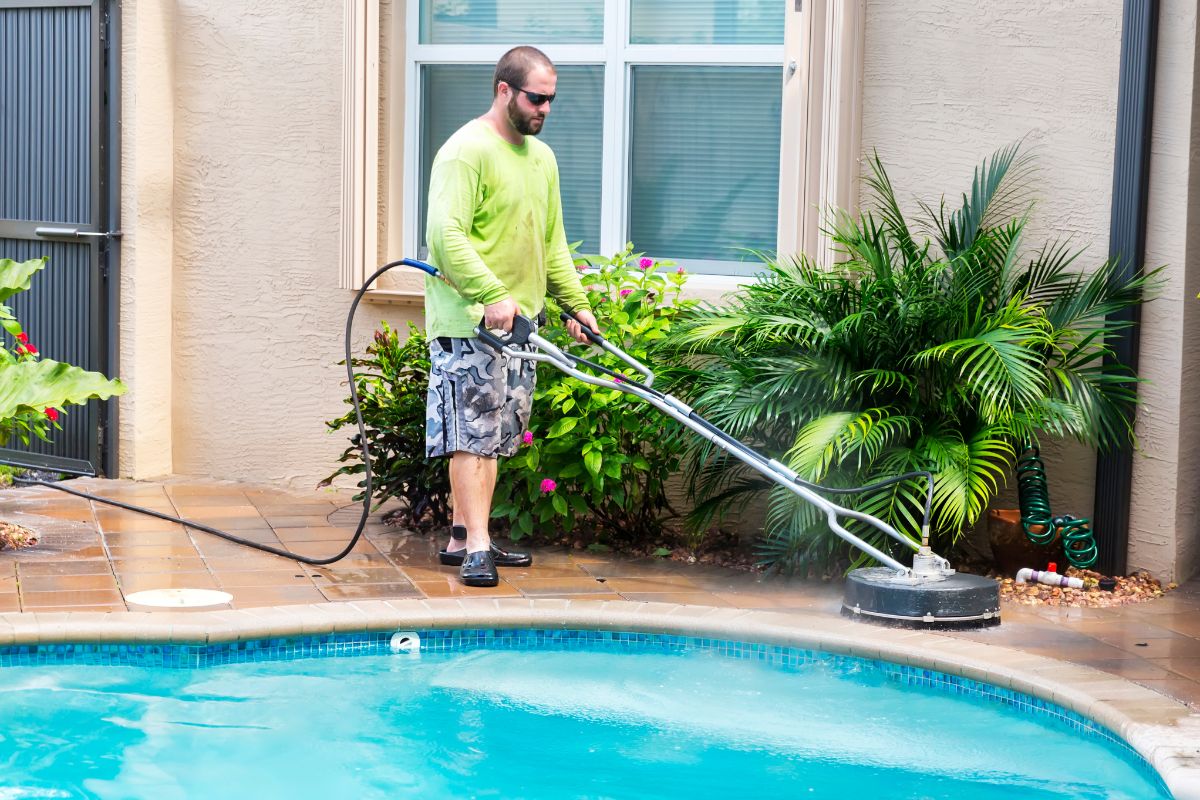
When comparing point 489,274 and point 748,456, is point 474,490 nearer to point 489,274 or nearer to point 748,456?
point 489,274

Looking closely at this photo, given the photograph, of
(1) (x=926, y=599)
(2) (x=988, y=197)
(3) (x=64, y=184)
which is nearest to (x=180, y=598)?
(1) (x=926, y=599)

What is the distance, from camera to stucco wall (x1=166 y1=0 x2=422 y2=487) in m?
6.89

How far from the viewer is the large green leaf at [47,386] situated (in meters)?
5.48

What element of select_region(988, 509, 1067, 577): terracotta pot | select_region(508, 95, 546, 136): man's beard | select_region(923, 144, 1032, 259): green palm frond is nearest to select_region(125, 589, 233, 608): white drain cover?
select_region(508, 95, 546, 136): man's beard

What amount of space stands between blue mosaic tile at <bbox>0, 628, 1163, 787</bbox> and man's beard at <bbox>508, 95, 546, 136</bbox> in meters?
1.60

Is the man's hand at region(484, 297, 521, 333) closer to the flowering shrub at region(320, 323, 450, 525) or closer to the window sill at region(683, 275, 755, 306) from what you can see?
the flowering shrub at region(320, 323, 450, 525)

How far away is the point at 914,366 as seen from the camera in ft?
17.4

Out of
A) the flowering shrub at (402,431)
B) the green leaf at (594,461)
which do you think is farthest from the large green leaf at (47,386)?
the green leaf at (594,461)

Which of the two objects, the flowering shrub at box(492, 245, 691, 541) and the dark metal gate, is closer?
the flowering shrub at box(492, 245, 691, 541)

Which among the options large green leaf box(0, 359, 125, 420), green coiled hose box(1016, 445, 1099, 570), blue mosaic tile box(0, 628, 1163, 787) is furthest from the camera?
large green leaf box(0, 359, 125, 420)

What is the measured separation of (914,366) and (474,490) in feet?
5.00

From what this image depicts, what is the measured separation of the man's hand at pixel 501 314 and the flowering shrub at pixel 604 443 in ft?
2.11

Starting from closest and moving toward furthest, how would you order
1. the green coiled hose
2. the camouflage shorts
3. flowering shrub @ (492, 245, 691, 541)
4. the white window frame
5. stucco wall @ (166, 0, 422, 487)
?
the camouflage shorts
the green coiled hose
flowering shrub @ (492, 245, 691, 541)
the white window frame
stucco wall @ (166, 0, 422, 487)

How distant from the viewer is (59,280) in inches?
284
